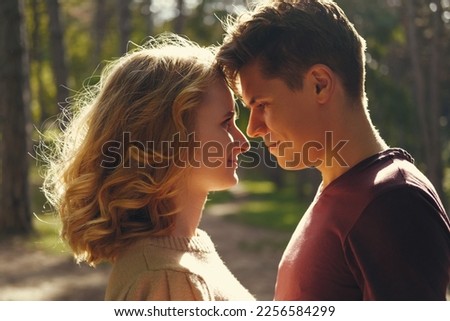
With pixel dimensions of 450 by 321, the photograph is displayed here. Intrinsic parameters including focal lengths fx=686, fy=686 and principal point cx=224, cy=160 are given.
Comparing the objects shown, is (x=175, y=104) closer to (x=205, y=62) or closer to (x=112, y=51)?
(x=205, y=62)

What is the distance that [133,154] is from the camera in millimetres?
2334

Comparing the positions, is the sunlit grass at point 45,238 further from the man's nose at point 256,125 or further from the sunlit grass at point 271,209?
the man's nose at point 256,125

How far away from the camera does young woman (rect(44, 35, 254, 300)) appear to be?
7.62 feet

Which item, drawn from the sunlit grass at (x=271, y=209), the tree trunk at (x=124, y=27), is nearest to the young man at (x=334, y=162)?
the tree trunk at (x=124, y=27)

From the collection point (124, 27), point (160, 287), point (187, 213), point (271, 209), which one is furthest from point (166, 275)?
point (271, 209)

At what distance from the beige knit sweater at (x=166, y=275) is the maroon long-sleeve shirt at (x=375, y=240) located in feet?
0.91

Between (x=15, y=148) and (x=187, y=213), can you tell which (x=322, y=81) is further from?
(x=15, y=148)

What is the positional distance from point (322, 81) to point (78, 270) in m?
7.31

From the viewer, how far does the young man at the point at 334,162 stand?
1.92 meters

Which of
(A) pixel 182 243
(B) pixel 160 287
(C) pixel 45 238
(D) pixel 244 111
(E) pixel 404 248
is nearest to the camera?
(E) pixel 404 248

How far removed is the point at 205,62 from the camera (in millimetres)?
2490

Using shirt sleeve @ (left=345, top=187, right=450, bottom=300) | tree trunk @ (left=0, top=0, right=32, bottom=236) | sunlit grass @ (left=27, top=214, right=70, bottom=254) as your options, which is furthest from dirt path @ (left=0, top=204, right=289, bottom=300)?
shirt sleeve @ (left=345, top=187, right=450, bottom=300)

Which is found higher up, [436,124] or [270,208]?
[436,124]

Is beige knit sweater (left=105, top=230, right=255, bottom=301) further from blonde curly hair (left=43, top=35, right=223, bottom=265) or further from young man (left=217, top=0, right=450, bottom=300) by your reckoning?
young man (left=217, top=0, right=450, bottom=300)
